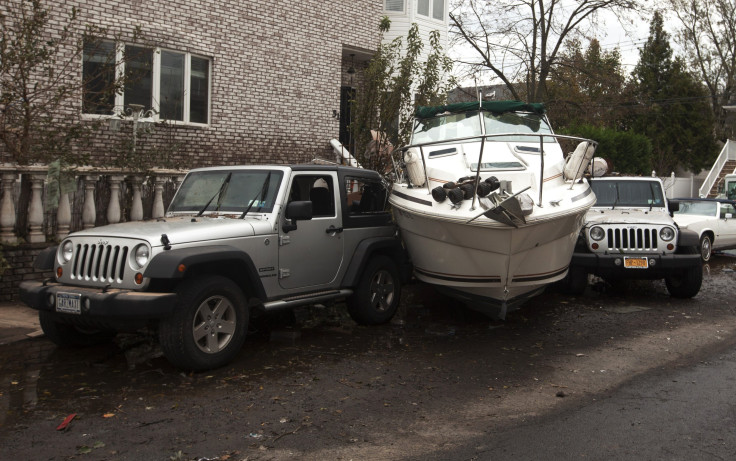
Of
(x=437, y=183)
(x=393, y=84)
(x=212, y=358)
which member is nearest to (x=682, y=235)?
(x=437, y=183)

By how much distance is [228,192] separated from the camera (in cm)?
720

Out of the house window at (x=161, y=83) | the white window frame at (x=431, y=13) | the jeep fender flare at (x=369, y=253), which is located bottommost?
the jeep fender flare at (x=369, y=253)

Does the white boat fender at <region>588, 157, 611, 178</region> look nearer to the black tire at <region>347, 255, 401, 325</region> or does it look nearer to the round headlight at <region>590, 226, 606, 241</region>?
the round headlight at <region>590, 226, 606, 241</region>

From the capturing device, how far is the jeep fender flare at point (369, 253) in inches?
297

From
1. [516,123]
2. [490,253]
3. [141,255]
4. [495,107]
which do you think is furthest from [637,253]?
[141,255]

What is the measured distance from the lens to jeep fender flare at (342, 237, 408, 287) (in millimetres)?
7531

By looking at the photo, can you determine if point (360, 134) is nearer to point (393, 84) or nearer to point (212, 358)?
point (393, 84)

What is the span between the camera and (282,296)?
6.84 metres

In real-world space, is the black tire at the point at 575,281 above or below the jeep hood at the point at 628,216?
below

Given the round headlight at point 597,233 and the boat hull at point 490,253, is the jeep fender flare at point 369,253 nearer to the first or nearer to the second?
the boat hull at point 490,253

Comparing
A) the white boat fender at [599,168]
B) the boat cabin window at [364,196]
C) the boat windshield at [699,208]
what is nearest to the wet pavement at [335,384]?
the boat cabin window at [364,196]

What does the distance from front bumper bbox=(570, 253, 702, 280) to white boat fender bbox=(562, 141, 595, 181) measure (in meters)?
1.68

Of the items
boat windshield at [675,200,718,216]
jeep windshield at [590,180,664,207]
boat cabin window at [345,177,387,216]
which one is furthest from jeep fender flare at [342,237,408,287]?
boat windshield at [675,200,718,216]

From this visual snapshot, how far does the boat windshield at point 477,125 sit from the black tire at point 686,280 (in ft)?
8.93
